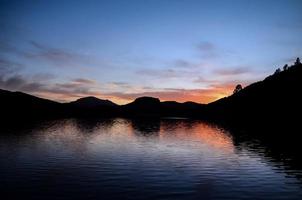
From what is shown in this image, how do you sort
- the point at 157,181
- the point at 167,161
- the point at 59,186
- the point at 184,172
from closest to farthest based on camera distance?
the point at 59,186 < the point at 157,181 < the point at 184,172 < the point at 167,161

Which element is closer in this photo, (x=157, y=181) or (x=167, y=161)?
(x=157, y=181)

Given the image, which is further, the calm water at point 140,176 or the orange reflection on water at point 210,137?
the orange reflection on water at point 210,137

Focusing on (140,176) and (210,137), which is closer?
(140,176)

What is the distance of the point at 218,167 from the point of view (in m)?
50.5

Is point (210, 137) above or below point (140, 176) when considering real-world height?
above

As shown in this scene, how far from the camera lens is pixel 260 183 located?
3925cm

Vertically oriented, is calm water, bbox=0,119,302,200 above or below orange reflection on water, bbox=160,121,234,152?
below

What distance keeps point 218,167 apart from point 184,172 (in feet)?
27.8

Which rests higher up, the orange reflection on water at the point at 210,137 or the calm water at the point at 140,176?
the orange reflection on water at the point at 210,137

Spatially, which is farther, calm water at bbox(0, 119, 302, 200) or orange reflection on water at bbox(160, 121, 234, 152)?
orange reflection on water at bbox(160, 121, 234, 152)

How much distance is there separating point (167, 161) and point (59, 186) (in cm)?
2414

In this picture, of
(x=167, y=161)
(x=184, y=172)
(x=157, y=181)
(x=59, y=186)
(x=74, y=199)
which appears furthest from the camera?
(x=167, y=161)

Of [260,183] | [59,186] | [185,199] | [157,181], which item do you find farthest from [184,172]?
[59,186]

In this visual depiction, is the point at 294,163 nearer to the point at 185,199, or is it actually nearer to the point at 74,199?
the point at 185,199
